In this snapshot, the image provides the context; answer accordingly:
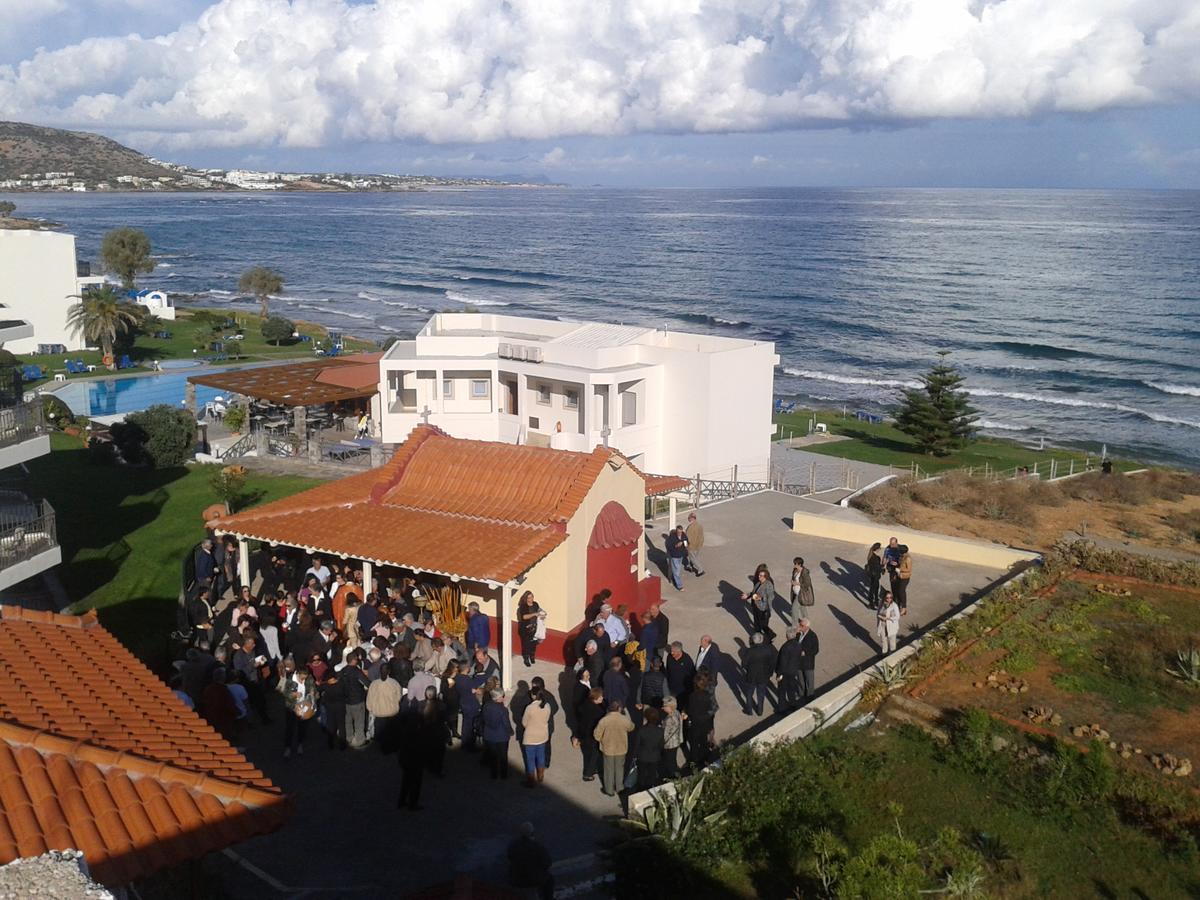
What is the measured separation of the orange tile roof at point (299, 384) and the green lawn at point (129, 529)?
2544mm

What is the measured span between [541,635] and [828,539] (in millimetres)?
8316

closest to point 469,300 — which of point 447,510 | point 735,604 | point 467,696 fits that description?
point 735,604

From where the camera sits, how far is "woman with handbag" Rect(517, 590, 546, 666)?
1407cm

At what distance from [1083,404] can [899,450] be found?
1966 cm

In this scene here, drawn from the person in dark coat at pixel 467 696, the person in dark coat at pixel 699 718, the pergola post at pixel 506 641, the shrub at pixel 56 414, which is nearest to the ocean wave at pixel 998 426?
the shrub at pixel 56 414

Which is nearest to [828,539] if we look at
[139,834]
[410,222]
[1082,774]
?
[1082,774]

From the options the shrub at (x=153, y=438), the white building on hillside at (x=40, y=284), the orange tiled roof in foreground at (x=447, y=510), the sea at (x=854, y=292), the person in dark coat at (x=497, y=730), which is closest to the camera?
the person in dark coat at (x=497, y=730)

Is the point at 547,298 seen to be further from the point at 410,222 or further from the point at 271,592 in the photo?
the point at 410,222

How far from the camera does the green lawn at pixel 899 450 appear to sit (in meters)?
36.8

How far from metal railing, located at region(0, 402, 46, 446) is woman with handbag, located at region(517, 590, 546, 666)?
7.44m

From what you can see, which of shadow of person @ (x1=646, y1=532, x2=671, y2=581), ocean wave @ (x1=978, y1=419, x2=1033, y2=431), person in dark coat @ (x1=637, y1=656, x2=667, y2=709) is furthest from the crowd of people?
ocean wave @ (x1=978, y1=419, x2=1033, y2=431)

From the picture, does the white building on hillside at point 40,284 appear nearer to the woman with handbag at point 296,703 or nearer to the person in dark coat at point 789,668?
the woman with handbag at point 296,703

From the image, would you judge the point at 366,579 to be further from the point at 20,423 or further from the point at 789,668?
the point at 789,668

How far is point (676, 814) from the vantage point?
9898 millimetres
